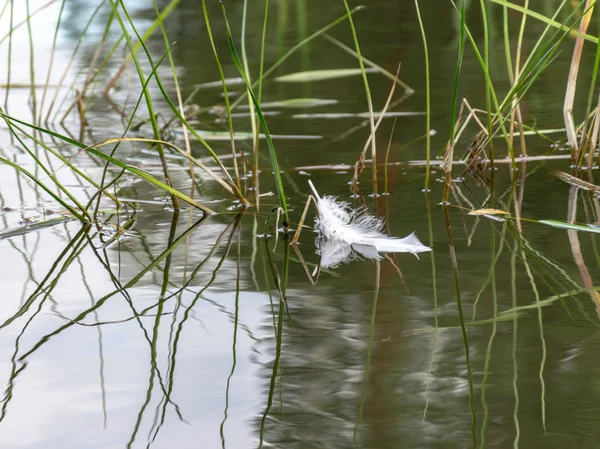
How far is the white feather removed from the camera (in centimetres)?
158

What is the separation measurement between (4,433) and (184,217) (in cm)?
96

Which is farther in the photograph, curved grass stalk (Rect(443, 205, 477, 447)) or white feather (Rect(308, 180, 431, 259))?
white feather (Rect(308, 180, 431, 259))

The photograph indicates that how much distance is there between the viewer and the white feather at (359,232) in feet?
5.20

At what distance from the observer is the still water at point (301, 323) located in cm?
99

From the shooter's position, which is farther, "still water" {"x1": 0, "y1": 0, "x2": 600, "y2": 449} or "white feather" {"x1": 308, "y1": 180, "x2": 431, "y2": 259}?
"white feather" {"x1": 308, "y1": 180, "x2": 431, "y2": 259}

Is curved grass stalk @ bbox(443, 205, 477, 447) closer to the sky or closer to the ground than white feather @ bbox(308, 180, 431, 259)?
closer to the ground

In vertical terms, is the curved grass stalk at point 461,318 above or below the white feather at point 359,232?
below

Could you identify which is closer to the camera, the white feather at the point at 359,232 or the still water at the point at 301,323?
the still water at the point at 301,323

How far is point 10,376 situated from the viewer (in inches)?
44.6

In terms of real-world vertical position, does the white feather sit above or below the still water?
above

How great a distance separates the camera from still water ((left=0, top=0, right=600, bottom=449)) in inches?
38.8

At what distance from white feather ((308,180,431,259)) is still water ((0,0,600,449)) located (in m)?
0.04

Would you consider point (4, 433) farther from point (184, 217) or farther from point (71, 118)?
point (71, 118)

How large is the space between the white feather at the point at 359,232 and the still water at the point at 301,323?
1.4 inches
